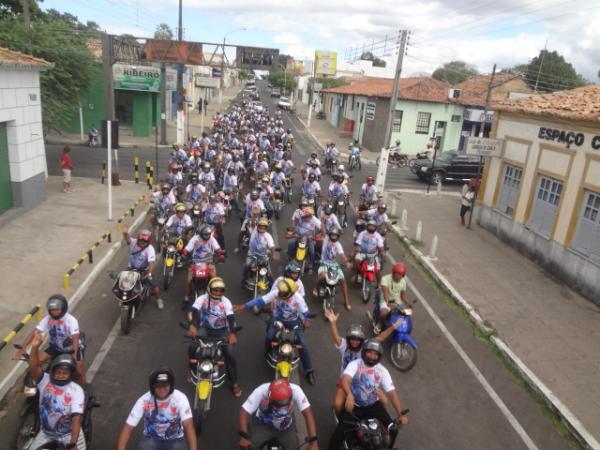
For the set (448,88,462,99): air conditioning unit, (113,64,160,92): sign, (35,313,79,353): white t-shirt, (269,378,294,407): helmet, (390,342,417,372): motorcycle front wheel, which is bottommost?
(390,342,417,372): motorcycle front wheel

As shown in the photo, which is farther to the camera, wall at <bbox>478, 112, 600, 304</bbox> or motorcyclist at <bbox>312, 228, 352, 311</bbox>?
wall at <bbox>478, 112, 600, 304</bbox>

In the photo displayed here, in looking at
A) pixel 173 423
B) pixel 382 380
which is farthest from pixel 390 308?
pixel 173 423

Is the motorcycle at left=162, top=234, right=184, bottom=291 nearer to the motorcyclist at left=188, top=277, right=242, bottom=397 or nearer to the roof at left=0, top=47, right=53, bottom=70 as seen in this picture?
the motorcyclist at left=188, top=277, right=242, bottom=397

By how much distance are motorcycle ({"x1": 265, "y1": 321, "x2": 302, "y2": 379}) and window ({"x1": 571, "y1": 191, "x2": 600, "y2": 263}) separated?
27.4 feet

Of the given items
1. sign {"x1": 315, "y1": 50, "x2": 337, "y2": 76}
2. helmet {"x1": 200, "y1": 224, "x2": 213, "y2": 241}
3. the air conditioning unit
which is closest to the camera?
helmet {"x1": 200, "y1": 224, "x2": 213, "y2": 241}

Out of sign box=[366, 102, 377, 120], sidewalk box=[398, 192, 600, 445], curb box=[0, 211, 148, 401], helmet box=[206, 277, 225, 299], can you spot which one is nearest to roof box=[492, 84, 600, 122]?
sidewalk box=[398, 192, 600, 445]

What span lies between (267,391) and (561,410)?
4.84 metres

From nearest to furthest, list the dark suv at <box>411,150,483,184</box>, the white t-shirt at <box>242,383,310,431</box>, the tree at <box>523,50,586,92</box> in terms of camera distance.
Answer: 1. the white t-shirt at <box>242,383,310,431</box>
2. the dark suv at <box>411,150,483,184</box>
3. the tree at <box>523,50,586,92</box>

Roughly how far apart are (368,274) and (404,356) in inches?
91.7

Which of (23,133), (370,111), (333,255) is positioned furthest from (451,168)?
(23,133)

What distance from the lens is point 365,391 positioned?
568cm

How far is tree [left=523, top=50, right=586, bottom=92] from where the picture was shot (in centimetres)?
6338

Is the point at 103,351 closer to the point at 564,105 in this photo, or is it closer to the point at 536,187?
the point at 536,187

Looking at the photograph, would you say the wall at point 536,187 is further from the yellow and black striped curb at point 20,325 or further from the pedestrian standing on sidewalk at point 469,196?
the yellow and black striped curb at point 20,325
